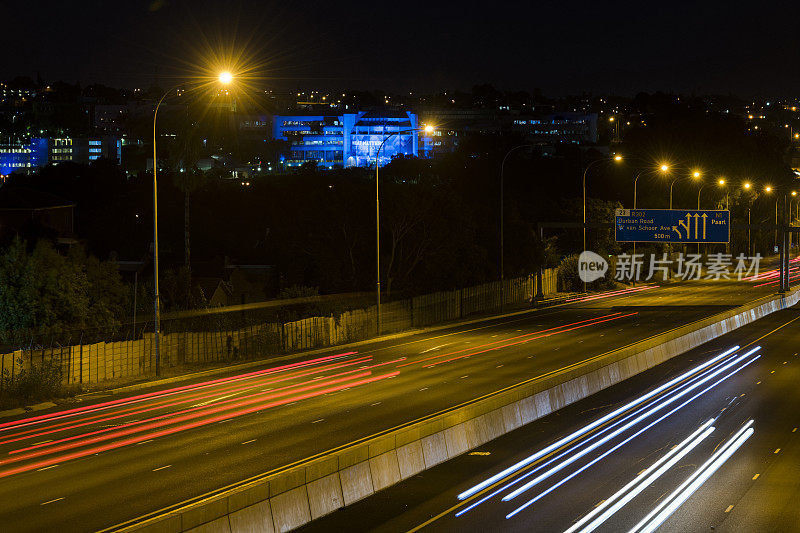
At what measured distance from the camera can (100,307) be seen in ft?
131

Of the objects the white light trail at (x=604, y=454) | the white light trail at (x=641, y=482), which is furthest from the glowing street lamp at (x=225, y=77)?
the white light trail at (x=641, y=482)

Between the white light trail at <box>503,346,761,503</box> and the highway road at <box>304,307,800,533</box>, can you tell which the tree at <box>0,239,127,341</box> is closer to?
the highway road at <box>304,307,800,533</box>

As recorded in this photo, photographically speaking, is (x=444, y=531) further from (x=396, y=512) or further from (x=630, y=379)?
(x=630, y=379)

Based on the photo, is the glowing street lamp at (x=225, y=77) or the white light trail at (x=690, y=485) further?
the glowing street lamp at (x=225, y=77)

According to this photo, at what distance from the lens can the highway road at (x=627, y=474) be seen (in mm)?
15297

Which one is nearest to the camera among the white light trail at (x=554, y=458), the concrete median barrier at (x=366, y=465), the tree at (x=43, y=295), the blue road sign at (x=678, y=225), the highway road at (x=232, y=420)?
the concrete median barrier at (x=366, y=465)

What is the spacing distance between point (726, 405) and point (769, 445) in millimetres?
5474

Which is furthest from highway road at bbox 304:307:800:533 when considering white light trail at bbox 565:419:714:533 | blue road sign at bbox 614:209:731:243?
blue road sign at bbox 614:209:731:243

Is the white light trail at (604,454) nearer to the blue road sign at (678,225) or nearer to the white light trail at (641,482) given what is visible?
the white light trail at (641,482)

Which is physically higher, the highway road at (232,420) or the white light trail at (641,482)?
the highway road at (232,420)

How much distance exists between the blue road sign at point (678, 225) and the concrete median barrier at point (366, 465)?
3487cm

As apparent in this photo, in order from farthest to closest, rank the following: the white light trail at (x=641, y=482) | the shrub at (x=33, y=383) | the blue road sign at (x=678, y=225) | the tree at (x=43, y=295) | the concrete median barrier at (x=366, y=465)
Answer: the blue road sign at (x=678, y=225), the tree at (x=43, y=295), the shrub at (x=33, y=383), the white light trail at (x=641, y=482), the concrete median barrier at (x=366, y=465)

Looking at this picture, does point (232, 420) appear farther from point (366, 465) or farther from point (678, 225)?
point (678, 225)

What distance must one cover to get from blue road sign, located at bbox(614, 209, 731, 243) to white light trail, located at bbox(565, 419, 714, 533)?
4125cm
